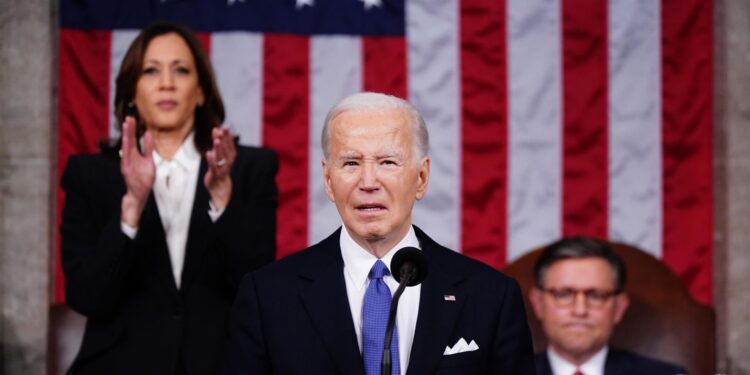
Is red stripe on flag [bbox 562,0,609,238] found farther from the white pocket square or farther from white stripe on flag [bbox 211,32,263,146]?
the white pocket square

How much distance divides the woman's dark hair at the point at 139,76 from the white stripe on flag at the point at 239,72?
47.5 inches

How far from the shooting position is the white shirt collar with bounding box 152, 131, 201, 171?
9.48 feet

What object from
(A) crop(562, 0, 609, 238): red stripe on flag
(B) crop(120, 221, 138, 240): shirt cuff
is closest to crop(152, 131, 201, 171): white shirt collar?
(B) crop(120, 221, 138, 240): shirt cuff

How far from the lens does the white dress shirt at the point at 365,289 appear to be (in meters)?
1.87

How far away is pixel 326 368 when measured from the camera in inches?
71.4

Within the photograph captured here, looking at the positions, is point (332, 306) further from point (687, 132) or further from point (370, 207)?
point (687, 132)

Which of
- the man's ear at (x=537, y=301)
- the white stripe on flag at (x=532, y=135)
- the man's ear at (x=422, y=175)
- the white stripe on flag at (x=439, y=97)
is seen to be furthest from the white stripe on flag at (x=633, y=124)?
the man's ear at (x=422, y=175)

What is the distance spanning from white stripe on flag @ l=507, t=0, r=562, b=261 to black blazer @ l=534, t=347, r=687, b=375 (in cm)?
97

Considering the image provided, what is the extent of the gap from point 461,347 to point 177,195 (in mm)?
1256

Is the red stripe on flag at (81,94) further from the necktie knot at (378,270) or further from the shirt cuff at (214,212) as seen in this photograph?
the necktie knot at (378,270)

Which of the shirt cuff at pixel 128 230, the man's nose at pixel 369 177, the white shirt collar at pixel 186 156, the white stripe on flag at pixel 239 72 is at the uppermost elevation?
the white stripe on flag at pixel 239 72

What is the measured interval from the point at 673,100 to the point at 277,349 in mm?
3055

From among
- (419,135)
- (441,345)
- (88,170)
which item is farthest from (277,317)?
(88,170)

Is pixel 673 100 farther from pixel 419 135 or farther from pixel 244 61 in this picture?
pixel 419 135
